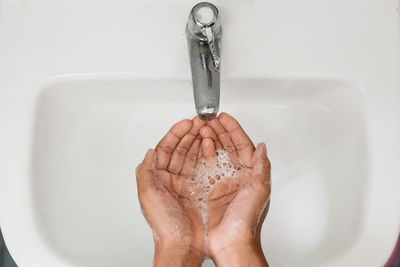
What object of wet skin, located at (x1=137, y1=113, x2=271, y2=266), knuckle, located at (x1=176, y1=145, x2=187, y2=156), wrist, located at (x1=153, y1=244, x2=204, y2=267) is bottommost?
wrist, located at (x1=153, y1=244, x2=204, y2=267)

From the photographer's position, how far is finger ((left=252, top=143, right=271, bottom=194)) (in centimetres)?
62

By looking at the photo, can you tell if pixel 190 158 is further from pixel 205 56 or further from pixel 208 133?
pixel 205 56

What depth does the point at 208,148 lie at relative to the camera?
68 centimetres

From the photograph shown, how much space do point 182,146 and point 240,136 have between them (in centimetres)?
10

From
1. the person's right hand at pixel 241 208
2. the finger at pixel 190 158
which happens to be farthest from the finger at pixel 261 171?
the finger at pixel 190 158

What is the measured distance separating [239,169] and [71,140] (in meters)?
0.28

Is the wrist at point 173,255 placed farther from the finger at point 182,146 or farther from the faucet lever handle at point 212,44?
the faucet lever handle at point 212,44

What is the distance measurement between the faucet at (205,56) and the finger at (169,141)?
0.39ft

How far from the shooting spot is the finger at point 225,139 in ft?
2.20

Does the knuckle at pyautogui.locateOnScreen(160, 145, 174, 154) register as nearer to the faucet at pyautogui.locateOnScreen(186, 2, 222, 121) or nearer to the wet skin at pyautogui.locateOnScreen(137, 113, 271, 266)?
the wet skin at pyautogui.locateOnScreen(137, 113, 271, 266)

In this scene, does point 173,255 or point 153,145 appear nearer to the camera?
point 173,255

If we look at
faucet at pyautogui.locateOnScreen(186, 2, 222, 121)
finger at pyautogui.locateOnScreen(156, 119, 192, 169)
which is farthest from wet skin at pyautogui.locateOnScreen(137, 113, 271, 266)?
faucet at pyautogui.locateOnScreen(186, 2, 222, 121)

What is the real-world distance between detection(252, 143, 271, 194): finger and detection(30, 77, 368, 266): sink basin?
81 millimetres

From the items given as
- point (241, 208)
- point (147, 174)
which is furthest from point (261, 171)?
point (147, 174)
